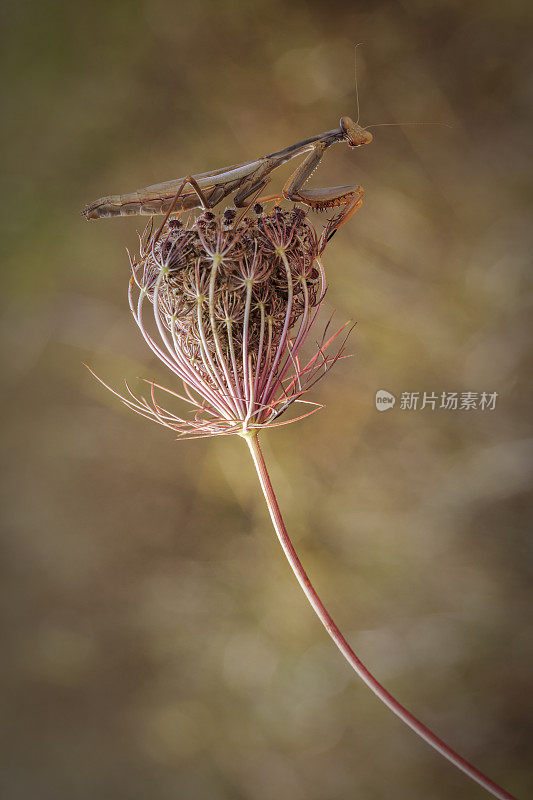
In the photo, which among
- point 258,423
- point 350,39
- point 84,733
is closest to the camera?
point 258,423

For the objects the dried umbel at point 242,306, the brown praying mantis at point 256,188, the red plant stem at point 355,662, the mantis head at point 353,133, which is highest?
the mantis head at point 353,133

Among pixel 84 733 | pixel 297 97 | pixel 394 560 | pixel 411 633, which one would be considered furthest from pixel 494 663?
pixel 297 97

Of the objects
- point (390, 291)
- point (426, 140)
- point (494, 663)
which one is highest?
point (426, 140)

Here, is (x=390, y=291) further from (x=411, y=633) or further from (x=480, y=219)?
(x=411, y=633)

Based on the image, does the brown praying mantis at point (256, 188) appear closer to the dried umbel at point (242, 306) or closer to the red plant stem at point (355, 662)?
the dried umbel at point (242, 306)

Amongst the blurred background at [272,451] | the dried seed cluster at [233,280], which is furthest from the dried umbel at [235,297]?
the blurred background at [272,451]

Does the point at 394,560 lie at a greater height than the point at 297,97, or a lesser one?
lesser
